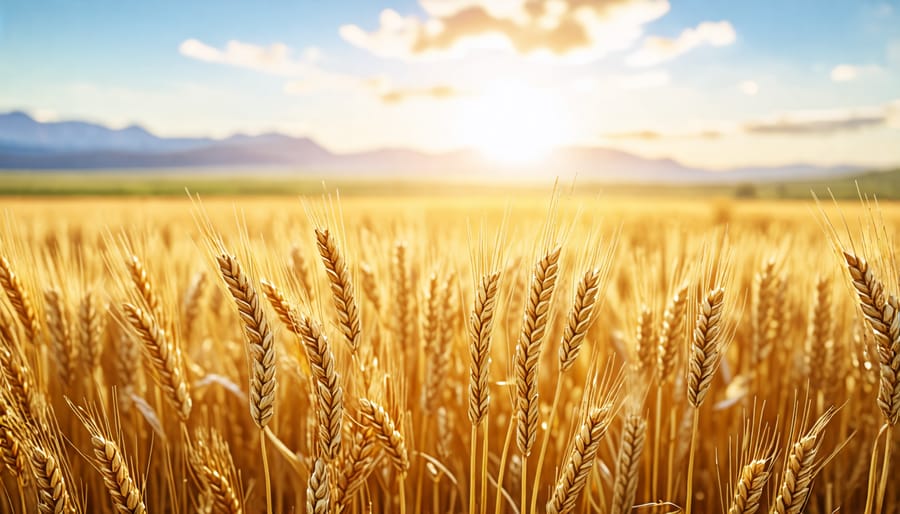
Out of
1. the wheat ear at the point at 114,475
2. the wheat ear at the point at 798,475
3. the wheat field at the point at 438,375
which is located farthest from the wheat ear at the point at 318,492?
the wheat ear at the point at 798,475

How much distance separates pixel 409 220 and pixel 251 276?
48.6 inches

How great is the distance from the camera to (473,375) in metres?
1.34

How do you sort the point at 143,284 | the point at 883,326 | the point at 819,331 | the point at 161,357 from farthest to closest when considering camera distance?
the point at 819,331 → the point at 143,284 → the point at 161,357 → the point at 883,326

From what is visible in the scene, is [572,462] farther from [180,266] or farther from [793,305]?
[180,266]

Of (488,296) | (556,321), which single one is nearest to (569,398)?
(556,321)

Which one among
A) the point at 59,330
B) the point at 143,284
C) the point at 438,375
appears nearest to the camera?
the point at 143,284

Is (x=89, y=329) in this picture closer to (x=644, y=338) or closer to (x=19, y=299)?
(x=19, y=299)

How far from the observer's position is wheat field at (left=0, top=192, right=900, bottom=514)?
1.36 metres

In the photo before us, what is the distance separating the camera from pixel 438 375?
6.34 feet

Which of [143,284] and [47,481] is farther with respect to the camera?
[143,284]

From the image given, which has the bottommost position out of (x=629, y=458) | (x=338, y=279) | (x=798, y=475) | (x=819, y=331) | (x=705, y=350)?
(x=629, y=458)

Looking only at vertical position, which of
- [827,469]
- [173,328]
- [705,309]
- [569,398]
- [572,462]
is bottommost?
A: [827,469]

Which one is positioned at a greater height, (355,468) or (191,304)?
(191,304)

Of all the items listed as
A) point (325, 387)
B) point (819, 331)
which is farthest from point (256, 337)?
point (819, 331)
